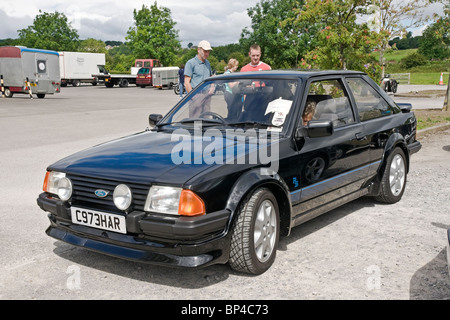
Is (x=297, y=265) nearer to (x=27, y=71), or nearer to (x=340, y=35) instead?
(x=340, y=35)

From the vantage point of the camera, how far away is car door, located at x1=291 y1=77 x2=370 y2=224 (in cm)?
421

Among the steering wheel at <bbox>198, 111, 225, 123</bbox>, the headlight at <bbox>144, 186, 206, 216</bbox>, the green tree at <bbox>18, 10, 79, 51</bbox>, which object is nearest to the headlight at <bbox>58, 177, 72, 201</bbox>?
the headlight at <bbox>144, 186, 206, 216</bbox>

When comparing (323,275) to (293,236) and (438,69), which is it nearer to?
(293,236)

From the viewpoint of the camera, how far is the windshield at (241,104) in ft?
14.1

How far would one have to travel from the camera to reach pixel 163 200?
3.26m

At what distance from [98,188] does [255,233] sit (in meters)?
1.20

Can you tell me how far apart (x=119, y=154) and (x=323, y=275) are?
185cm

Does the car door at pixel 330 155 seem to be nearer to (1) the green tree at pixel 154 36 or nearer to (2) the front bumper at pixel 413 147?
(2) the front bumper at pixel 413 147

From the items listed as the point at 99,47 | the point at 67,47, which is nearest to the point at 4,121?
the point at 67,47

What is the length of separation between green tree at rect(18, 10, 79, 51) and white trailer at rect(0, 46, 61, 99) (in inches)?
1951

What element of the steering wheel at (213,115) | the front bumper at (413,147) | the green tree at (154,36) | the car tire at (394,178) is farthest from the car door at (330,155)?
the green tree at (154,36)

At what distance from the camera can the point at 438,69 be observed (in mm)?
61156

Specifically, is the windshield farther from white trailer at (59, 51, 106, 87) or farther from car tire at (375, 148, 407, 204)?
white trailer at (59, 51, 106, 87)

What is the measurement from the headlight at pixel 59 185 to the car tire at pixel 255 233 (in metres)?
1.32
